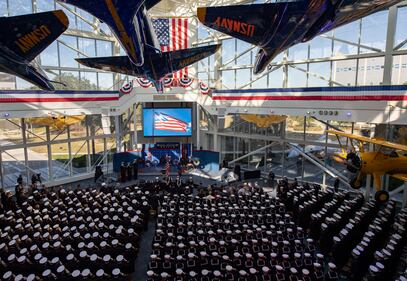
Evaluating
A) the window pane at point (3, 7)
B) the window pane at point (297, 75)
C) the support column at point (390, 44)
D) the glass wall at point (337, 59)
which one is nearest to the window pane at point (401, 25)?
the glass wall at point (337, 59)

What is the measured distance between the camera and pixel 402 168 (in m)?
10.8

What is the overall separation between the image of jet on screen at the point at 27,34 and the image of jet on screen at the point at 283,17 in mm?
3783

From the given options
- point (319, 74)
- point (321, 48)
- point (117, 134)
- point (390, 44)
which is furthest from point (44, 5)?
point (390, 44)

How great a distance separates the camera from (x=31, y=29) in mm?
7145

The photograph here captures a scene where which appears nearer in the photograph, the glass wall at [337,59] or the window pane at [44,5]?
the glass wall at [337,59]

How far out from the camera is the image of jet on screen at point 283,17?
6.84m

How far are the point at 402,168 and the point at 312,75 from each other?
8018 millimetres

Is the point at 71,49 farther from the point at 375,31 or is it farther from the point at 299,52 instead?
the point at 375,31

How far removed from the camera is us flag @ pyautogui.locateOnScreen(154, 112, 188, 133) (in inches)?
805

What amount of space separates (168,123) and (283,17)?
14.1m

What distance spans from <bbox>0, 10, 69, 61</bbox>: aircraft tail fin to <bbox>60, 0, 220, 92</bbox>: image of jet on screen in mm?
1017

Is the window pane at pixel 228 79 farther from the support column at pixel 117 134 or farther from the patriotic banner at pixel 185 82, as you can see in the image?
the support column at pixel 117 134

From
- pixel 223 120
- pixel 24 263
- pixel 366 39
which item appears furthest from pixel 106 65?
pixel 366 39

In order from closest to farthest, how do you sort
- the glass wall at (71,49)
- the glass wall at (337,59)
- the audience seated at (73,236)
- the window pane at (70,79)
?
the audience seated at (73,236)
the glass wall at (337,59)
the glass wall at (71,49)
the window pane at (70,79)
